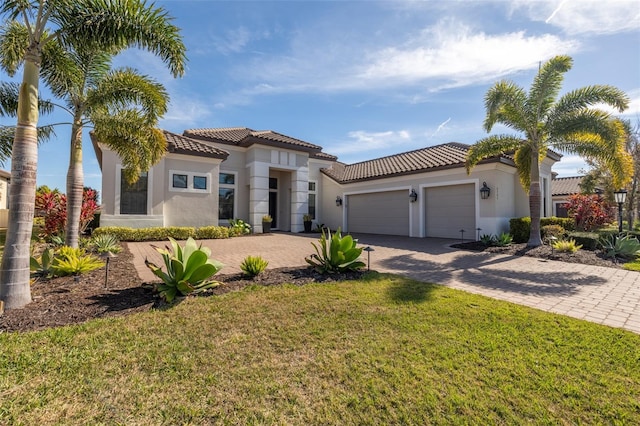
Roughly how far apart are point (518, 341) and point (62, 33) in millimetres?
8572

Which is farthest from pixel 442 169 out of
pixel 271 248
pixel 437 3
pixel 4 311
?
pixel 4 311

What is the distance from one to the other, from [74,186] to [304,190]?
12274 millimetres

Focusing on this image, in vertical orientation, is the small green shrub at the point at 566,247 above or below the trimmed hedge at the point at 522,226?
below

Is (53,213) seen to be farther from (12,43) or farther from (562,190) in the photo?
(562,190)

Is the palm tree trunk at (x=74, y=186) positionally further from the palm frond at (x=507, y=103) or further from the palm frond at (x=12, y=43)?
the palm frond at (x=507, y=103)

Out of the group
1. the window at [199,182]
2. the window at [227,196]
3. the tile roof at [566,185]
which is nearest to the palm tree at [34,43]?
the window at [199,182]

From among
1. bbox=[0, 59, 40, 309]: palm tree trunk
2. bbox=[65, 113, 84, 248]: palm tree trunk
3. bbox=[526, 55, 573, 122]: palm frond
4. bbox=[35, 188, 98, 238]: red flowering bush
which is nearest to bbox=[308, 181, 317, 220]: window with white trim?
bbox=[35, 188, 98, 238]: red flowering bush

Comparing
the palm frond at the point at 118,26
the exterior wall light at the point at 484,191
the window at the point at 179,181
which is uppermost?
the palm frond at the point at 118,26

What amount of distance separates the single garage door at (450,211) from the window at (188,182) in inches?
466

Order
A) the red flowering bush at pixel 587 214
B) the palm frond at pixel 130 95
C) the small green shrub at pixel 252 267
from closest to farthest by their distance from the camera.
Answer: the small green shrub at pixel 252 267 < the palm frond at pixel 130 95 < the red flowering bush at pixel 587 214

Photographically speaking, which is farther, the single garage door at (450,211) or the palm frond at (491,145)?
the single garage door at (450,211)

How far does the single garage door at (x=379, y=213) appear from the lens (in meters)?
16.1

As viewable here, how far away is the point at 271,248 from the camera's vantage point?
433 inches

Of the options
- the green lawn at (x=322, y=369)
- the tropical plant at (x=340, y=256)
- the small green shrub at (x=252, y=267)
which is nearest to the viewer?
the green lawn at (x=322, y=369)
